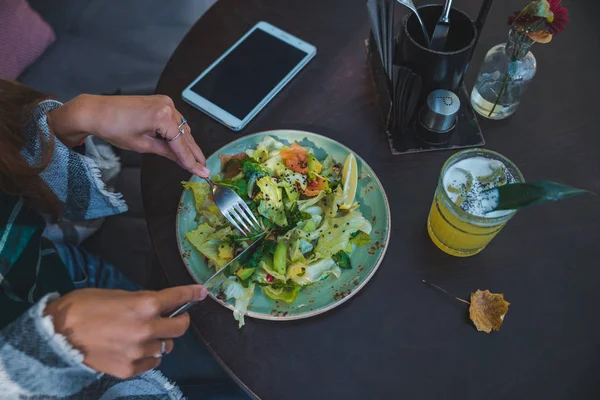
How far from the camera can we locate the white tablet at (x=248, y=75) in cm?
122

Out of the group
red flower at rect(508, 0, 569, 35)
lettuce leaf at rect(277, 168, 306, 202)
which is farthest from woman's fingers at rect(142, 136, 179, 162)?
red flower at rect(508, 0, 569, 35)

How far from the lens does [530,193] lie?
0.78 metres

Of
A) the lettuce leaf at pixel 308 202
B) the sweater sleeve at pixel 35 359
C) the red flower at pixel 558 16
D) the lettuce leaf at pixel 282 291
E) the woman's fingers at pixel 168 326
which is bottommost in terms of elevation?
the lettuce leaf at pixel 282 291

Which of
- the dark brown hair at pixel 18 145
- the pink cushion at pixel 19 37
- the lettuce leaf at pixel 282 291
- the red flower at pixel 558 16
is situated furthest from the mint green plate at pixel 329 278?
the pink cushion at pixel 19 37

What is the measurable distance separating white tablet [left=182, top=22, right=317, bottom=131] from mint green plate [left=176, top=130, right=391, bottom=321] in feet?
0.39

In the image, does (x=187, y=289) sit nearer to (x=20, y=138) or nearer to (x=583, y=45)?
(x=20, y=138)

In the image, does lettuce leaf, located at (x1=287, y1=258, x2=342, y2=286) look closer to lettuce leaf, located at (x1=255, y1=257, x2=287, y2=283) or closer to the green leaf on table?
lettuce leaf, located at (x1=255, y1=257, x2=287, y2=283)

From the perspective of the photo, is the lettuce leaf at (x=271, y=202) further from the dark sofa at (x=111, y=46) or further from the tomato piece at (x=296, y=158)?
the dark sofa at (x=111, y=46)

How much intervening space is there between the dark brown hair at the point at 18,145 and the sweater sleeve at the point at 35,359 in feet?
1.27

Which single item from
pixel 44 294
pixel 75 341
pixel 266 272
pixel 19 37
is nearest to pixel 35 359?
pixel 75 341

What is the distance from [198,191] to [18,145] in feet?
1.38

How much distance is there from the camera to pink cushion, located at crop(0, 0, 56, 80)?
168 centimetres

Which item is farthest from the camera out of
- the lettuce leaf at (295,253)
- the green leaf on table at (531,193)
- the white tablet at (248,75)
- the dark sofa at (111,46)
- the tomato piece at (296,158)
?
the dark sofa at (111,46)

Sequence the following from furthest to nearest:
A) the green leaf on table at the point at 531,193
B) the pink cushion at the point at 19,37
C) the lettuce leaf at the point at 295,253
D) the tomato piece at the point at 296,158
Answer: the pink cushion at the point at 19,37 → the tomato piece at the point at 296,158 → the lettuce leaf at the point at 295,253 → the green leaf on table at the point at 531,193
